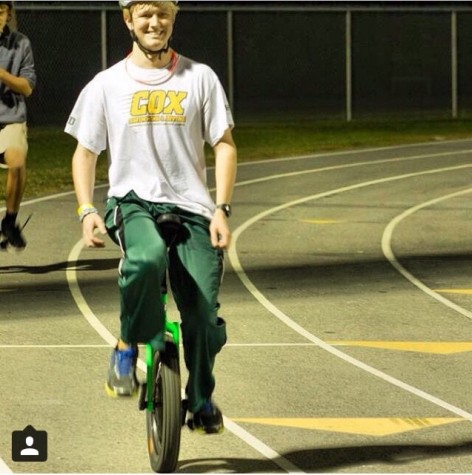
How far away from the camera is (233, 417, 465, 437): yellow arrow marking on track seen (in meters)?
8.55

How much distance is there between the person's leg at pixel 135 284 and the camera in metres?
7.10

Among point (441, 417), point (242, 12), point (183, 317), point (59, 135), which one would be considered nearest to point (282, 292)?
point (441, 417)

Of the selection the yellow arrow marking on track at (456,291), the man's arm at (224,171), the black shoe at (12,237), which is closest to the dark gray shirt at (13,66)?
the black shoe at (12,237)

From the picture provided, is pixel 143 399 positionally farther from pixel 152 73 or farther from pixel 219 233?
pixel 152 73

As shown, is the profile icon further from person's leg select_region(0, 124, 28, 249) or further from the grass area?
the grass area

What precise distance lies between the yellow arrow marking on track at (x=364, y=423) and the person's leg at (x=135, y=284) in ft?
4.61

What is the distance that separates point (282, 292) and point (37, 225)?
573 cm

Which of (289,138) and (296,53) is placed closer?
(289,138)

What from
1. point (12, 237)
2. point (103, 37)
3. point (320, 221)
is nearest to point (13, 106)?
point (12, 237)

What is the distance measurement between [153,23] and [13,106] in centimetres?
763

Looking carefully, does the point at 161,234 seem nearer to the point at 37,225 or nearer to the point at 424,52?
the point at 37,225

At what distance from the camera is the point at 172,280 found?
7352 mm

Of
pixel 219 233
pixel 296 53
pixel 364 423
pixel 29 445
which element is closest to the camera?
pixel 219 233

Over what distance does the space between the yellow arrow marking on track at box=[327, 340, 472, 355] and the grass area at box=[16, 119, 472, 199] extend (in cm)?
1302
